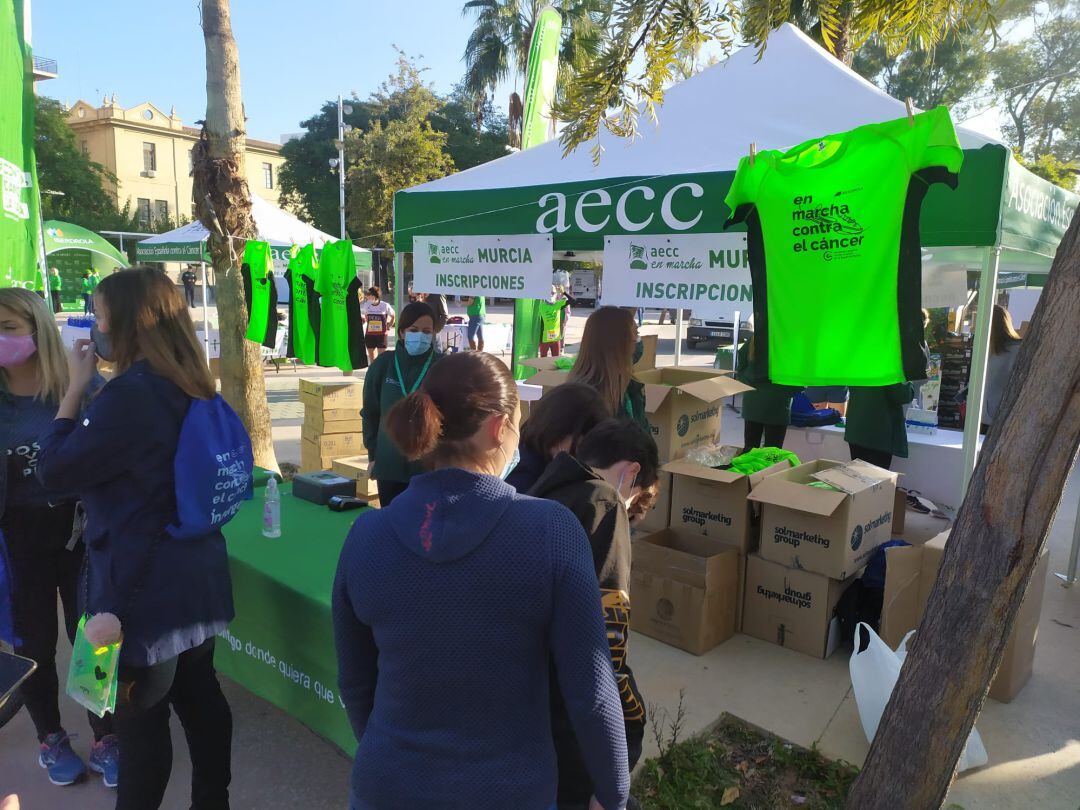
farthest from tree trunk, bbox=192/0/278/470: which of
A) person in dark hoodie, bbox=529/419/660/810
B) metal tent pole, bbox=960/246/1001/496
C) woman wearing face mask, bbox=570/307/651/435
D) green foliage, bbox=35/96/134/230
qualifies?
green foliage, bbox=35/96/134/230

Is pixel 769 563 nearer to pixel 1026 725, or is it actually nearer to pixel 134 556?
pixel 1026 725

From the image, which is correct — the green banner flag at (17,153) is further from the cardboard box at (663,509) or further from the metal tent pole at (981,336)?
the metal tent pole at (981,336)

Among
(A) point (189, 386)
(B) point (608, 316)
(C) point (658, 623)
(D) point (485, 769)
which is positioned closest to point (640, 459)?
(D) point (485, 769)

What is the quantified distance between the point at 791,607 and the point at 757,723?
2.60 ft

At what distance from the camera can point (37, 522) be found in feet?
8.14

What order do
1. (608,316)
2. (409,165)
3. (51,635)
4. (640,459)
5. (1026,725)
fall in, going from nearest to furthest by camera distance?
(640,459) → (51,635) → (1026,725) → (608,316) → (409,165)

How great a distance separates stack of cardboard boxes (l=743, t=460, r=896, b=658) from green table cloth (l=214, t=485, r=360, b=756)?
6.85 ft

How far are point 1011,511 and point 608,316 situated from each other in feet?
7.16

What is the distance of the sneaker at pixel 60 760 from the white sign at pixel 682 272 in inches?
120

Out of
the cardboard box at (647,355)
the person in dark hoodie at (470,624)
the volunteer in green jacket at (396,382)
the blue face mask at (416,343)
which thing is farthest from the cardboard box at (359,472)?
the person in dark hoodie at (470,624)

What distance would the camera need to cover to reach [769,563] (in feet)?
12.1

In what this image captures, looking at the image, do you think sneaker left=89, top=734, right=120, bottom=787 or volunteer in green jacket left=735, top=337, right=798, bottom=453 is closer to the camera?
sneaker left=89, top=734, right=120, bottom=787

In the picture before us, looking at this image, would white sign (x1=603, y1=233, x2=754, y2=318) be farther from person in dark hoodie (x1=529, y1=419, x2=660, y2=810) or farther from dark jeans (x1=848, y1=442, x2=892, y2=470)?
person in dark hoodie (x1=529, y1=419, x2=660, y2=810)

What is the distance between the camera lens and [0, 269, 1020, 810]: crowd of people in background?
1187 millimetres
